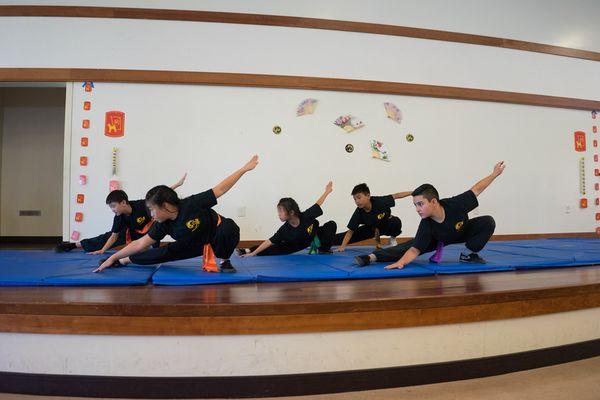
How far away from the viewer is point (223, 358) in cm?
141

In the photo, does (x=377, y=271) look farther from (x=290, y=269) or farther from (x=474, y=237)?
(x=474, y=237)

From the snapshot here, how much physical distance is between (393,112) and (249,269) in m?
3.59

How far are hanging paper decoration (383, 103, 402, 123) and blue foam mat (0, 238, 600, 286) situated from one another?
2532 mm

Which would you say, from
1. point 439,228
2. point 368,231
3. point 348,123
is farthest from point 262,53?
point 439,228

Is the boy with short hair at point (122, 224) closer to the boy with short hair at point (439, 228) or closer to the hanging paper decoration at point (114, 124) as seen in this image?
the hanging paper decoration at point (114, 124)

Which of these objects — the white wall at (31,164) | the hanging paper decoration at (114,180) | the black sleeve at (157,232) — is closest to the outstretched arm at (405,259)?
the black sleeve at (157,232)

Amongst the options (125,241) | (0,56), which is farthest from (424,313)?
(0,56)

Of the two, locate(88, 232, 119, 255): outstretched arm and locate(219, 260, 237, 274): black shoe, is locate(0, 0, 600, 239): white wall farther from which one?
locate(219, 260, 237, 274): black shoe

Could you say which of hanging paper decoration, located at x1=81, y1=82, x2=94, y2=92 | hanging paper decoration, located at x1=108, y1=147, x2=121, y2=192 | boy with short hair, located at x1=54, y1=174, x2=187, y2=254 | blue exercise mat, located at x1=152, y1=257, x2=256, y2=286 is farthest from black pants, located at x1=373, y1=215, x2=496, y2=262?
hanging paper decoration, located at x1=81, y1=82, x2=94, y2=92

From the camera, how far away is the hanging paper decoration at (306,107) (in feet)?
15.6

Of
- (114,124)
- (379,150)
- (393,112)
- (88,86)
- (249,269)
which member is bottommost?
(249,269)

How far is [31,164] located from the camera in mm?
5766

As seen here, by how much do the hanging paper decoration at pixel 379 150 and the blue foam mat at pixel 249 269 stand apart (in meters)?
2.17

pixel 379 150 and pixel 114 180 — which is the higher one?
pixel 379 150
